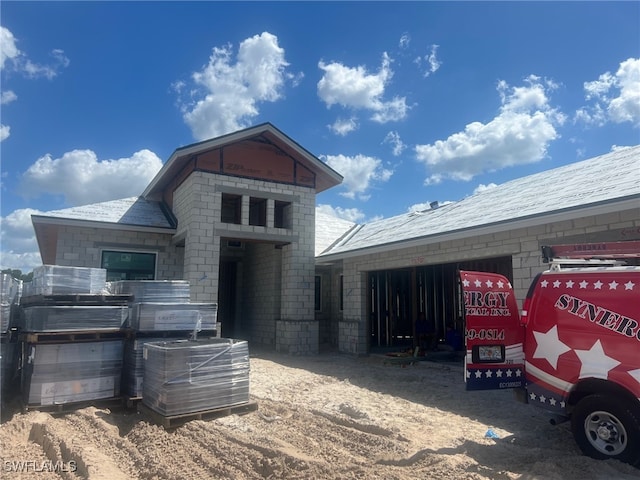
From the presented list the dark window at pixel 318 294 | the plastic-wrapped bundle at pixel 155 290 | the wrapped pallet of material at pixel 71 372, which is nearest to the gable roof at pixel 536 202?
the dark window at pixel 318 294

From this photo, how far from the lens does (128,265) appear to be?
16625mm

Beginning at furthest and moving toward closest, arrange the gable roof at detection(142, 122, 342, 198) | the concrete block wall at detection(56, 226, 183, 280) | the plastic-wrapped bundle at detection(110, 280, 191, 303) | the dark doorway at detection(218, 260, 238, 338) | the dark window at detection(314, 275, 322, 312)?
the dark doorway at detection(218, 260, 238, 338)
the dark window at detection(314, 275, 322, 312)
the concrete block wall at detection(56, 226, 183, 280)
the gable roof at detection(142, 122, 342, 198)
the plastic-wrapped bundle at detection(110, 280, 191, 303)

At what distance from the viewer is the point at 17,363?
881 cm

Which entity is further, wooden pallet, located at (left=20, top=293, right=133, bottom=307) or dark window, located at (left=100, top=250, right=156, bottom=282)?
dark window, located at (left=100, top=250, right=156, bottom=282)

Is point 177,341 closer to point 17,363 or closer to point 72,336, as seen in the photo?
point 72,336

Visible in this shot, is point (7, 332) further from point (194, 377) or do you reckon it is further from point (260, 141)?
point (260, 141)

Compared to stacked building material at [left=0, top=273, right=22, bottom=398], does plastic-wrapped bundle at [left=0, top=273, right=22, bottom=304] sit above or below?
above

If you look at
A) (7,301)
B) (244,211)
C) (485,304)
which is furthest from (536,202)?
(7,301)

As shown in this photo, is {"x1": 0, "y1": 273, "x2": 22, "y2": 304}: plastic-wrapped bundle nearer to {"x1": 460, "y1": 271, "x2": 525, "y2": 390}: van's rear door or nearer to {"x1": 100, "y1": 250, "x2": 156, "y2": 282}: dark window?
{"x1": 100, "y1": 250, "x2": 156, "y2": 282}: dark window

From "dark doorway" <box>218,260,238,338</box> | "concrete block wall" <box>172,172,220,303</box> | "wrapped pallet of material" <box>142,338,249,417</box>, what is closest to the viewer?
"wrapped pallet of material" <box>142,338,249,417</box>

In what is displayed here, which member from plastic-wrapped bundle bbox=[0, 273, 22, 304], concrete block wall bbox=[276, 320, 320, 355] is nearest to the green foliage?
plastic-wrapped bundle bbox=[0, 273, 22, 304]

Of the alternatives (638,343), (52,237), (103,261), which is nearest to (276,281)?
(103,261)

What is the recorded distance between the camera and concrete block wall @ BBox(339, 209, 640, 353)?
8.25 m

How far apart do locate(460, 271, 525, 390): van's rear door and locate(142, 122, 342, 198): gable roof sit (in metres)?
11.6
